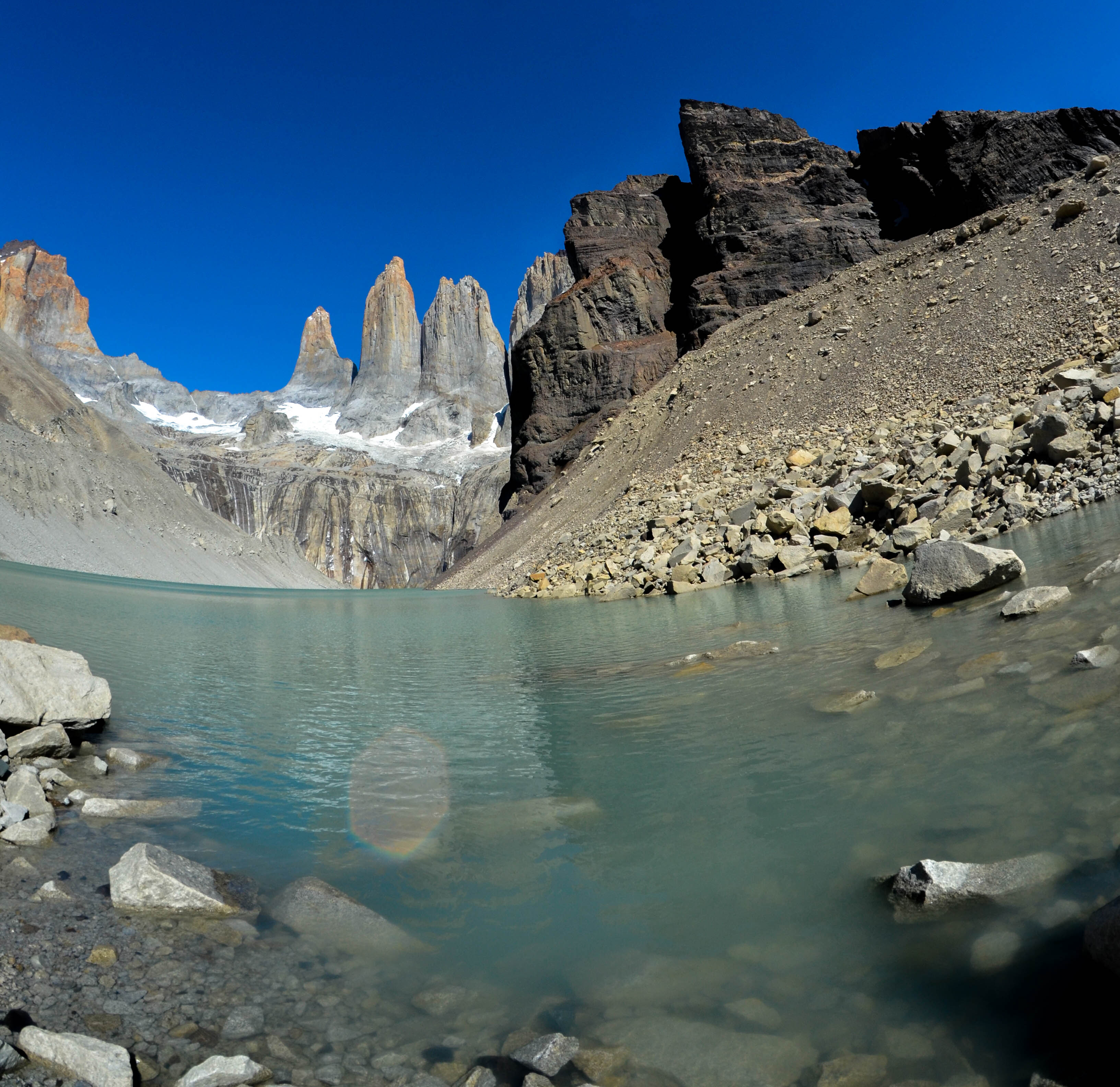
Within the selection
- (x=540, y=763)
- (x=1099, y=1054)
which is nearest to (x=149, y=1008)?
(x=1099, y=1054)

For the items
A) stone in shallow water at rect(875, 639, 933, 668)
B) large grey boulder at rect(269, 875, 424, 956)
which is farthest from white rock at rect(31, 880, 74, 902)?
stone in shallow water at rect(875, 639, 933, 668)

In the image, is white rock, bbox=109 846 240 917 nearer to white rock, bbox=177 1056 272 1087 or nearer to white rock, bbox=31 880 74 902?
white rock, bbox=31 880 74 902

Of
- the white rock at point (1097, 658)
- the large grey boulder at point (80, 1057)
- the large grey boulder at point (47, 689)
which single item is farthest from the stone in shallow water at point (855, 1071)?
the large grey boulder at point (47, 689)

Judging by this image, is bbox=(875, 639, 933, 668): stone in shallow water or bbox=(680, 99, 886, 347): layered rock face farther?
bbox=(680, 99, 886, 347): layered rock face

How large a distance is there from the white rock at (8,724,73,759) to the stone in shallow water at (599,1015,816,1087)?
6.00 m

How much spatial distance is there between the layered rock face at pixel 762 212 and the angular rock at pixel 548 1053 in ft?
205

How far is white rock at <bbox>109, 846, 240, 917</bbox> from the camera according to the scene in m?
3.81

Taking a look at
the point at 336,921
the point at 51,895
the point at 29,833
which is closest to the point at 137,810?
the point at 29,833

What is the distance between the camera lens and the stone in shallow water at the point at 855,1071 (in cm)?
229

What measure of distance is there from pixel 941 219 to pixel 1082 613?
62446 mm

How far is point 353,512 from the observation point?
6255 inches

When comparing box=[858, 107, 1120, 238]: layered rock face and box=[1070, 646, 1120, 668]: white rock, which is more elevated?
box=[858, 107, 1120, 238]: layered rock face

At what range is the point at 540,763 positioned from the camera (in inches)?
254

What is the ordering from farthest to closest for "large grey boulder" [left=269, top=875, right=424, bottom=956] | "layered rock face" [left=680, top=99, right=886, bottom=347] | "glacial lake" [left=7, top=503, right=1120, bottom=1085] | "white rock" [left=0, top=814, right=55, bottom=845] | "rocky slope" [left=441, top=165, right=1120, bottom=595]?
"layered rock face" [left=680, top=99, right=886, bottom=347] < "rocky slope" [left=441, top=165, right=1120, bottom=595] < "white rock" [left=0, top=814, right=55, bottom=845] < "large grey boulder" [left=269, top=875, right=424, bottom=956] < "glacial lake" [left=7, top=503, right=1120, bottom=1085]
